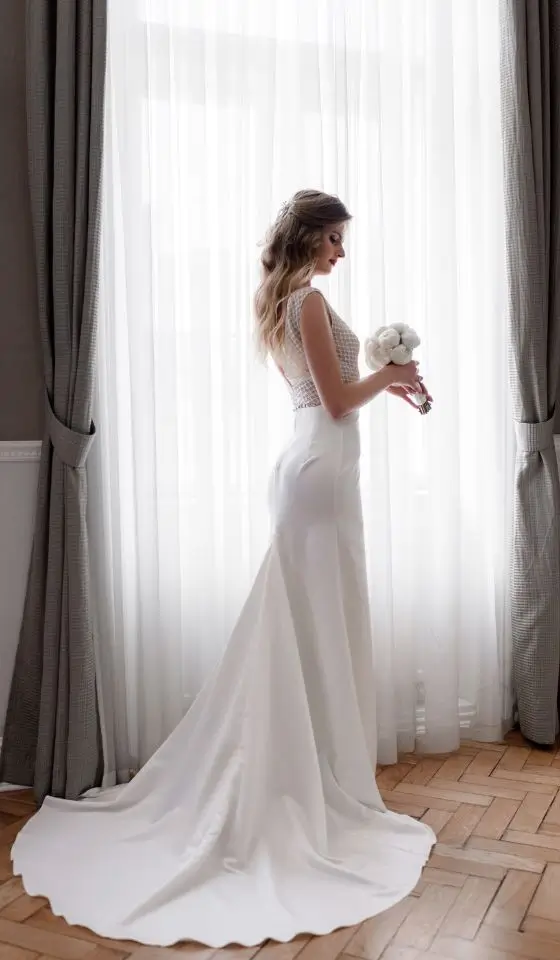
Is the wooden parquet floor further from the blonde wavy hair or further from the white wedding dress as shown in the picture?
the blonde wavy hair

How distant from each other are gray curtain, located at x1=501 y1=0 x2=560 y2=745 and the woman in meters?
0.76

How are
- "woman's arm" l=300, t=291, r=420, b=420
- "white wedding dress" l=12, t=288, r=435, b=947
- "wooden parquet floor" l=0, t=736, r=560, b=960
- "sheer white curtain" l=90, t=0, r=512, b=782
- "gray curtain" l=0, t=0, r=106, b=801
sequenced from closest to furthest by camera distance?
1. "wooden parquet floor" l=0, t=736, r=560, b=960
2. "white wedding dress" l=12, t=288, r=435, b=947
3. "woman's arm" l=300, t=291, r=420, b=420
4. "gray curtain" l=0, t=0, r=106, b=801
5. "sheer white curtain" l=90, t=0, r=512, b=782

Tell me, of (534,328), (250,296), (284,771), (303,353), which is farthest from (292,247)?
(284,771)

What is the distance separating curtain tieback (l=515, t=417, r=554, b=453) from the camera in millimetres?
3236

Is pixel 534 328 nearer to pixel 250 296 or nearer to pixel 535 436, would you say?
pixel 535 436

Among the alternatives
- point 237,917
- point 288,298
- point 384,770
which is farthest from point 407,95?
point 237,917

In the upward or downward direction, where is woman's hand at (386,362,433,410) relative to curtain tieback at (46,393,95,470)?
upward

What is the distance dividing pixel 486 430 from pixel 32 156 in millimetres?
1741

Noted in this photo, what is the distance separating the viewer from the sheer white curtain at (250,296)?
2.90 meters

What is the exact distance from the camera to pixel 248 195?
2.96 m

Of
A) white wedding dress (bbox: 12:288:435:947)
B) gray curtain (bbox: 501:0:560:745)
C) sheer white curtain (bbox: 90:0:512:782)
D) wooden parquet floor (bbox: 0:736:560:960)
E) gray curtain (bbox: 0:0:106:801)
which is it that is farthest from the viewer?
gray curtain (bbox: 501:0:560:745)

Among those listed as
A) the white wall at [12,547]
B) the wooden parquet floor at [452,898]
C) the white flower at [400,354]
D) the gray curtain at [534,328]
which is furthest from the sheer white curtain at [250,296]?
the white flower at [400,354]

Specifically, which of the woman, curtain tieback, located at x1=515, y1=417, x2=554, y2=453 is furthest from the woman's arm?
curtain tieback, located at x1=515, y1=417, x2=554, y2=453

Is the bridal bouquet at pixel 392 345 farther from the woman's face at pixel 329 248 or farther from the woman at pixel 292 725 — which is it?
the woman's face at pixel 329 248
